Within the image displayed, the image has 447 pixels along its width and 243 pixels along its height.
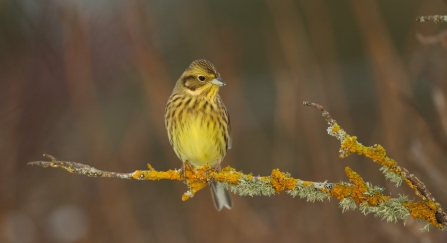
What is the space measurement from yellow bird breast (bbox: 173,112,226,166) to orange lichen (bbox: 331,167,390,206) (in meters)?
1.79

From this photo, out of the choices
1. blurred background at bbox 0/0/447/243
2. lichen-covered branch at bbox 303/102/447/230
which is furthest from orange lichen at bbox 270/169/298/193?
blurred background at bbox 0/0/447/243

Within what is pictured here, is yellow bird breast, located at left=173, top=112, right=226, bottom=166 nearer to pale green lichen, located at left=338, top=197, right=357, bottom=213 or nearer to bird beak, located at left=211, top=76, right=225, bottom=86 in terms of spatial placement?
bird beak, located at left=211, top=76, right=225, bottom=86

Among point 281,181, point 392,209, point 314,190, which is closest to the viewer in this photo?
point 392,209

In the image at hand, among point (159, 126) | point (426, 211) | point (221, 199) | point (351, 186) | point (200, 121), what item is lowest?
point (426, 211)

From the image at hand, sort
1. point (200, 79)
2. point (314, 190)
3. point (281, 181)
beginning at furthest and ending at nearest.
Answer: point (200, 79) < point (281, 181) < point (314, 190)

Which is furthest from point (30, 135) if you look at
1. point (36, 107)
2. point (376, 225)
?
point (376, 225)

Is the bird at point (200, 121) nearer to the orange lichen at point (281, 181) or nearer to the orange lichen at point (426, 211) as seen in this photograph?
the orange lichen at point (281, 181)

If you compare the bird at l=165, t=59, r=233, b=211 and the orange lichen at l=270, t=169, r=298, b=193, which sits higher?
the bird at l=165, t=59, r=233, b=211

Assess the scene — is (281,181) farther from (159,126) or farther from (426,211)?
(159,126)

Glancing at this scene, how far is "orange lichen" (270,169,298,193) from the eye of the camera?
7.68 feet

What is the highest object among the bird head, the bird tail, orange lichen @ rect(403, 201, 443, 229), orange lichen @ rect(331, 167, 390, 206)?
the bird head

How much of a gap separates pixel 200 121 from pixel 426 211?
2114 mm

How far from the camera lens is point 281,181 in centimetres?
239

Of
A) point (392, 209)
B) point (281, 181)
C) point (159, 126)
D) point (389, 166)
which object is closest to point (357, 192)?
point (392, 209)
